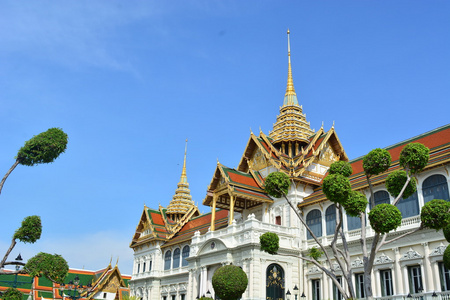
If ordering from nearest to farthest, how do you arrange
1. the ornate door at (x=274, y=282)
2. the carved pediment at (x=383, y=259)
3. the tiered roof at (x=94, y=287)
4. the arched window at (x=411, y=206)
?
the arched window at (x=411, y=206) < the carved pediment at (x=383, y=259) < the ornate door at (x=274, y=282) < the tiered roof at (x=94, y=287)

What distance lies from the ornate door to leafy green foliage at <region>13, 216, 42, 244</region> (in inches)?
588

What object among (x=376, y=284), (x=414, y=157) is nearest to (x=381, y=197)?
(x=376, y=284)

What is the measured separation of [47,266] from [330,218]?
17.8 meters

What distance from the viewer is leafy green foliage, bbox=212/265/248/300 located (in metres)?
22.1

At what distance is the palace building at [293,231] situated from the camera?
2330cm

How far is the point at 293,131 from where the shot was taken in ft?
118

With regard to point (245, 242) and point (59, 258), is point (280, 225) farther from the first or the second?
point (59, 258)

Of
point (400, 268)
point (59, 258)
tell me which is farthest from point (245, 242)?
point (59, 258)

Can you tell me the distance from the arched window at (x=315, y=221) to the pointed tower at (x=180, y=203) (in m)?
20.6

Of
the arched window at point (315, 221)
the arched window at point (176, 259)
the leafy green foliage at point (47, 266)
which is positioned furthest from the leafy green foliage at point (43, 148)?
the arched window at point (176, 259)

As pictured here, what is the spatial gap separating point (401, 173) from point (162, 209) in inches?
1324

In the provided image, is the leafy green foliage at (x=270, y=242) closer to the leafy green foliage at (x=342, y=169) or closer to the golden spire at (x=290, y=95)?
the leafy green foliage at (x=342, y=169)

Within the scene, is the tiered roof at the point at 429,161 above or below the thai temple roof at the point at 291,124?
below

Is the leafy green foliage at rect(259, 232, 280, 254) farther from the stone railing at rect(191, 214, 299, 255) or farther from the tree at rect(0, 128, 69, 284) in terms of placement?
the stone railing at rect(191, 214, 299, 255)
